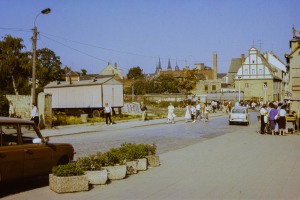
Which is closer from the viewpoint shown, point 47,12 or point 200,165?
point 200,165

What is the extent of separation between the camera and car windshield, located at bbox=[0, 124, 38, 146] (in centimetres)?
769

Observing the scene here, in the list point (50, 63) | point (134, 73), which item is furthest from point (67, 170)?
point (134, 73)

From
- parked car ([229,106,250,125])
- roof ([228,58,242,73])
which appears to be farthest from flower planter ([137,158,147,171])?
roof ([228,58,242,73])

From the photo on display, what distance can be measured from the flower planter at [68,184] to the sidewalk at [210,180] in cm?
13

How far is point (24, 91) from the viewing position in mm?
57812

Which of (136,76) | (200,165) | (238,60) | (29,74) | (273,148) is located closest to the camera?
(200,165)

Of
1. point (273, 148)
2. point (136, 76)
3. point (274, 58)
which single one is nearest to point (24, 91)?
point (273, 148)

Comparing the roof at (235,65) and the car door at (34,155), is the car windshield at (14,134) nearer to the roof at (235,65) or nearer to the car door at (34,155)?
the car door at (34,155)

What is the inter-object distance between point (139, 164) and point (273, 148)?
7.31 m

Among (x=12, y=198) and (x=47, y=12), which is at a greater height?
(x=47, y=12)

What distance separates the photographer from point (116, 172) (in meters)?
9.24

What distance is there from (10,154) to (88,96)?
30.9 metres

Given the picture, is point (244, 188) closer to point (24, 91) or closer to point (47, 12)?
point (47, 12)

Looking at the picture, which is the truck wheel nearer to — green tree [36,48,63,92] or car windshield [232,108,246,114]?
car windshield [232,108,246,114]
